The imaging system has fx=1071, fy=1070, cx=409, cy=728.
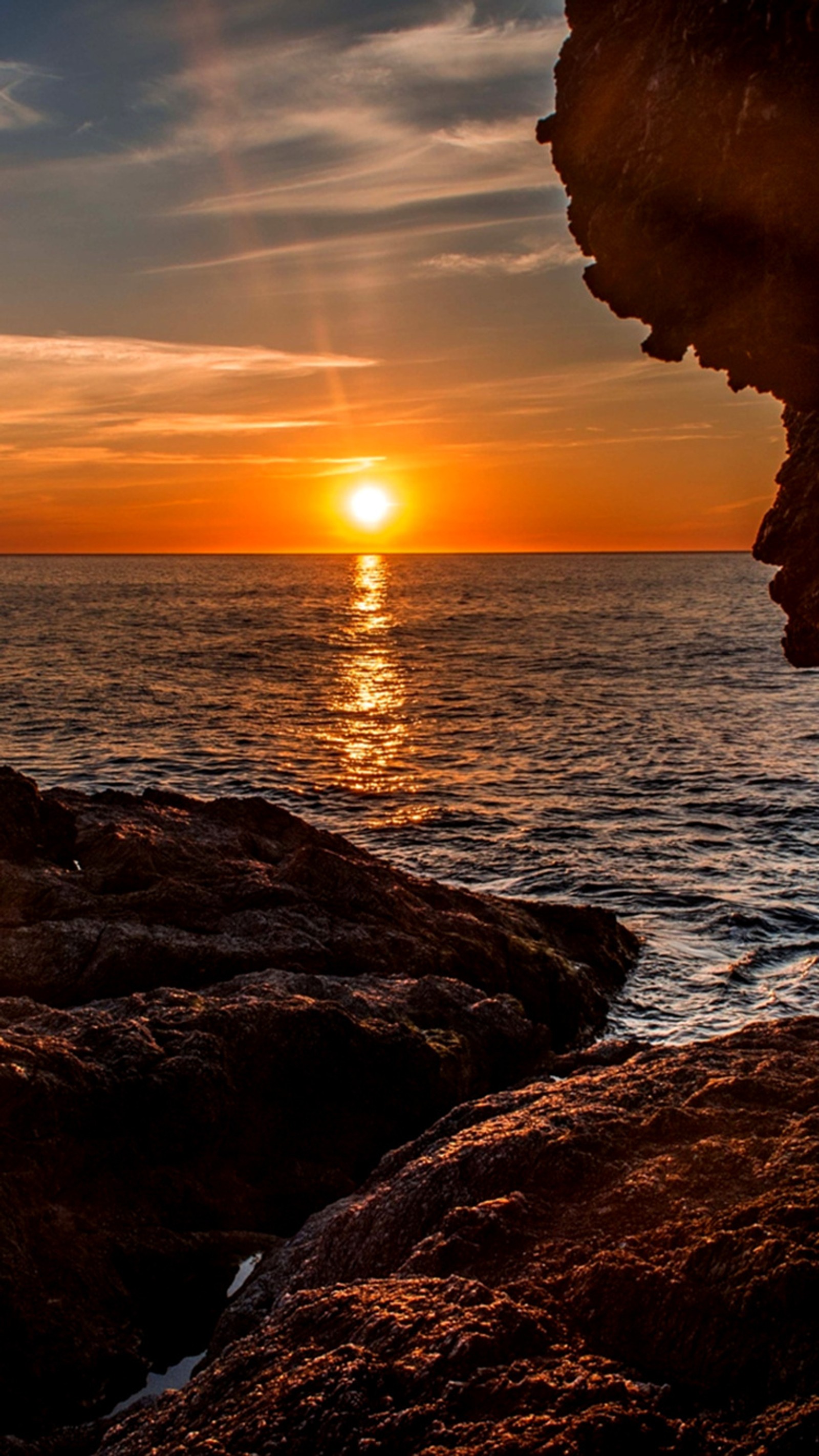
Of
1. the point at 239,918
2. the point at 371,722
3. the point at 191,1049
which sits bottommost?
the point at 191,1049

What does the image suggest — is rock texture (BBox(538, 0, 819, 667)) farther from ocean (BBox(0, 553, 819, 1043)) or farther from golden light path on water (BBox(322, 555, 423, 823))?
golden light path on water (BBox(322, 555, 423, 823))

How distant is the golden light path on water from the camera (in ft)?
116

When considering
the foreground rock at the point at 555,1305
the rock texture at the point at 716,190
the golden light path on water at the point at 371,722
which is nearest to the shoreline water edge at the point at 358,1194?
the foreground rock at the point at 555,1305

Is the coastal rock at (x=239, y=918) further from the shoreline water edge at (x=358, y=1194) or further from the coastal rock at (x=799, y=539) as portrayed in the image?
the coastal rock at (x=799, y=539)

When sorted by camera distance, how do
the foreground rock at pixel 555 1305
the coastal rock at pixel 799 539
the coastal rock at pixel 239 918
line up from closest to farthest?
1. the foreground rock at pixel 555 1305
2. the coastal rock at pixel 799 539
3. the coastal rock at pixel 239 918

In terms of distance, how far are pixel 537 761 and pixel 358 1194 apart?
95.9 ft

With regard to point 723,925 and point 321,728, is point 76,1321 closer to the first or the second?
point 723,925

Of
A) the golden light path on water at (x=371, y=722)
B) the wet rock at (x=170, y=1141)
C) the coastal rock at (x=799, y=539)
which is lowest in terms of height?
the wet rock at (x=170, y=1141)

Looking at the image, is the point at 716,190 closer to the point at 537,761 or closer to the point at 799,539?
the point at 799,539

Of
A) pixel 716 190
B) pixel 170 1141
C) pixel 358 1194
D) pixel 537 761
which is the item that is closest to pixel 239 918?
pixel 170 1141

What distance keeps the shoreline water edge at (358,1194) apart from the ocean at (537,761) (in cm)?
605

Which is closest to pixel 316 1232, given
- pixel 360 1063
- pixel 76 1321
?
pixel 76 1321

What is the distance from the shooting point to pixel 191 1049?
10070 millimetres

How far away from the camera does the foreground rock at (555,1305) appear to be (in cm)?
493
